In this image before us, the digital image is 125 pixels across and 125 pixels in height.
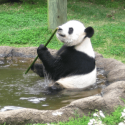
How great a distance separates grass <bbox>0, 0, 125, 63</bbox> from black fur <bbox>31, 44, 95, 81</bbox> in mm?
2165

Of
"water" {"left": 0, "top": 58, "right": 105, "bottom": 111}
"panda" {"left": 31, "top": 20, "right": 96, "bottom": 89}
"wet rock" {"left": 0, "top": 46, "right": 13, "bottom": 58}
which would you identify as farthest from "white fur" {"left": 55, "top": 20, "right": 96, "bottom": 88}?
"wet rock" {"left": 0, "top": 46, "right": 13, "bottom": 58}

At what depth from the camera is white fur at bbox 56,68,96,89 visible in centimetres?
406

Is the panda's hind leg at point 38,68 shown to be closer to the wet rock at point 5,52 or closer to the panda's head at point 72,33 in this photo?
the panda's head at point 72,33

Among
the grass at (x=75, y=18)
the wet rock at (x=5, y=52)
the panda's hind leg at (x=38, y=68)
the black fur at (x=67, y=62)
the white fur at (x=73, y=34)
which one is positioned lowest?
the grass at (x=75, y=18)

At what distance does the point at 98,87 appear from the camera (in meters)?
4.32

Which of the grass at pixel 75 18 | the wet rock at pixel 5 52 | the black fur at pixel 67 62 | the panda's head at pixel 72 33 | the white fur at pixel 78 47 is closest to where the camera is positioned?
the panda's head at pixel 72 33

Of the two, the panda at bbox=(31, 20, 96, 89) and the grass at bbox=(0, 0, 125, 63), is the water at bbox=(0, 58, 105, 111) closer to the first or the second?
the panda at bbox=(31, 20, 96, 89)

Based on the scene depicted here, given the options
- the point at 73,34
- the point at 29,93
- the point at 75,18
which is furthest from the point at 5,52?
the point at 75,18

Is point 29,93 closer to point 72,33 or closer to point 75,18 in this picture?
point 72,33

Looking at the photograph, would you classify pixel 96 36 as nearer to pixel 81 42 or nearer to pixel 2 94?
pixel 81 42

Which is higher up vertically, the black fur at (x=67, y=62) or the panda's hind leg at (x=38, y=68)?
the black fur at (x=67, y=62)

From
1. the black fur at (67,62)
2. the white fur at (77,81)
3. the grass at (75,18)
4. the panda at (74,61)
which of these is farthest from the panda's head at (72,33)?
the grass at (75,18)

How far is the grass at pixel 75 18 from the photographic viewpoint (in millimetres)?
6957

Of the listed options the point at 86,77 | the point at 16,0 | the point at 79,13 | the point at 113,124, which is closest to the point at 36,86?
the point at 86,77
